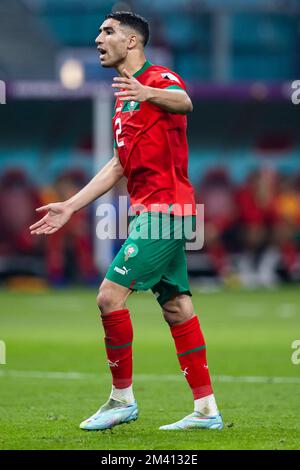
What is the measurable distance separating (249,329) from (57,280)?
9094 millimetres

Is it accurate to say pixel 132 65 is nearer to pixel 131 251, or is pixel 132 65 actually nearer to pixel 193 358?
pixel 131 251

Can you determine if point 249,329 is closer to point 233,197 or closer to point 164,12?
point 233,197

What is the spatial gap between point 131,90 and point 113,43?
660 millimetres

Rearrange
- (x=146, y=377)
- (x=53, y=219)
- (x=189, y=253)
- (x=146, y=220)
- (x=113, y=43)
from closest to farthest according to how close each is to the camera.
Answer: (x=146, y=220)
(x=113, y=43)
(x=53, y=219)
(x=146, y=377)
(x=189, y=253)

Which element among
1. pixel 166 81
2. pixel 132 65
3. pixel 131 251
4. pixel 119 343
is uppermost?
pixel 132 65

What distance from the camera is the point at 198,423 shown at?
26.2 ft

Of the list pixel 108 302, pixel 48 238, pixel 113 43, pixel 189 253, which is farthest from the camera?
pixel 189 253

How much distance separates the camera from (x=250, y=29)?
36656 millimetres

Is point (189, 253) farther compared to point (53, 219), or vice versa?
point (189, 253)

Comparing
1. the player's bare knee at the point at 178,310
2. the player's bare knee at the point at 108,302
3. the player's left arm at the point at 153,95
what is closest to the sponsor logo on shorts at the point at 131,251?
the player's bare knee at the point at 108,302

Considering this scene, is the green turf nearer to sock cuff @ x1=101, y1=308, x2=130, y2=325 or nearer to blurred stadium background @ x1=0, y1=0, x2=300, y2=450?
blurred stadium background @ x1=0, y1=0, x2=300, y2=450

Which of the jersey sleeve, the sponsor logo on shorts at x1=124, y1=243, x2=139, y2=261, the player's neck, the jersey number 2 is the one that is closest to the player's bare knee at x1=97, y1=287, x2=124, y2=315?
the sponsor logo on shorts at x1=124, y1=243, x2=139, y2=261

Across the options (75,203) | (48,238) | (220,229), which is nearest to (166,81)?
(75,203)
